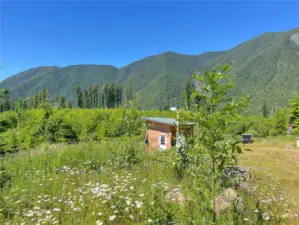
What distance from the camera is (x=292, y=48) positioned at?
130m

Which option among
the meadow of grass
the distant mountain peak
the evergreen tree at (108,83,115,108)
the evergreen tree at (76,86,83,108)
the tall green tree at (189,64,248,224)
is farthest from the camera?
the distant mountain peak

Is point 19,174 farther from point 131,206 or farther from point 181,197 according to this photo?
point 181,197

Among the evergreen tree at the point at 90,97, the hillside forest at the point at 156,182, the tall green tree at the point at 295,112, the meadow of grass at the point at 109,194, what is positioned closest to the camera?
the hillside forest at the point at 156,182

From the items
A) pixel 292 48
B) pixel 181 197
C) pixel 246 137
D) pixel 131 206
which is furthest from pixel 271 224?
pixel 292 48

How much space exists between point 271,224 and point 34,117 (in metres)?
30.4

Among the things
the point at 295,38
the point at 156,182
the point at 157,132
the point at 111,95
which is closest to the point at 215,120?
the point at 156,182

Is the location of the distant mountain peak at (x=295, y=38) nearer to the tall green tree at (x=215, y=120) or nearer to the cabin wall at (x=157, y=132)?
the cabin wall at (x=157, y=132)

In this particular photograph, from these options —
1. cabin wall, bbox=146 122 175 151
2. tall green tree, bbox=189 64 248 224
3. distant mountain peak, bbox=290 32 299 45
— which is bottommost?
cabin wall, bbox=146 122 175 151

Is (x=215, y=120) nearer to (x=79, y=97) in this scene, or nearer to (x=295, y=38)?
(x=79, y=97)

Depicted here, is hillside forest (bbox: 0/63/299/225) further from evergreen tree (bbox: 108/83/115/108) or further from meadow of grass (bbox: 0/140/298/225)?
evergreen tree (bbox: 108/83/115/108)

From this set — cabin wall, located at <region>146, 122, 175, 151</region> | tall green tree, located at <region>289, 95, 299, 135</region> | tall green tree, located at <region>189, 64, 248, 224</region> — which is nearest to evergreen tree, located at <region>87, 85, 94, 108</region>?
tall green tree, located at <region>289, 95, 299, 135</region>

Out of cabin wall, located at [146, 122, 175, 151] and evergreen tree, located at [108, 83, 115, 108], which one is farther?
evergreen tree, located at [108, 83, 115, 108]

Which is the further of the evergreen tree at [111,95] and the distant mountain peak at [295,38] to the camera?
the distant mountain peak at [295,38]

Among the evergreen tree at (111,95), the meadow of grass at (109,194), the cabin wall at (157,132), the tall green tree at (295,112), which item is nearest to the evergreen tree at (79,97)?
the evergreen tree at (111,95)
